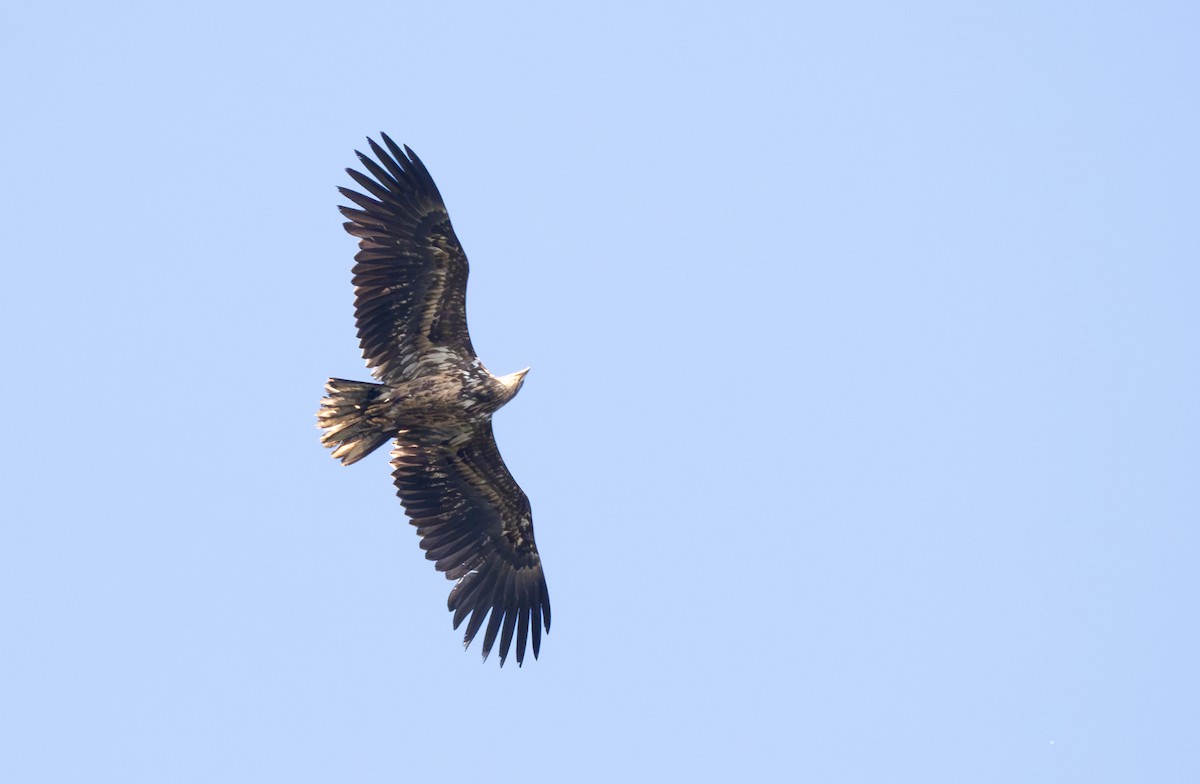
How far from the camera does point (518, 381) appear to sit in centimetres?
1694

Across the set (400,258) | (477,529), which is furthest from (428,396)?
(477,529)

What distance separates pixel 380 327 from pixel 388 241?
2.82ft

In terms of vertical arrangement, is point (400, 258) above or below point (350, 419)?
above

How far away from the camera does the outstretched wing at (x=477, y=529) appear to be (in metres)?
17.6

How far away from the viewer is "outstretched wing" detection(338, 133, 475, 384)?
53.2 feet

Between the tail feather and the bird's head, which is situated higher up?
the bird's head

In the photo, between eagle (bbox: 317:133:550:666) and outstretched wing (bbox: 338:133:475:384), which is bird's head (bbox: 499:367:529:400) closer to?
eagle (bbox: 317:133:550:666)

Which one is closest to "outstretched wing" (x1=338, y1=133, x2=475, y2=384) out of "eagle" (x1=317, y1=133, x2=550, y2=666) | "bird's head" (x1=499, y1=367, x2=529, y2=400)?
"eagle" (x1=317, y1=133, x2=550, y2=666)

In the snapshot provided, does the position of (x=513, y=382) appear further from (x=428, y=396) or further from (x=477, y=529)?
(x=477, y=529)

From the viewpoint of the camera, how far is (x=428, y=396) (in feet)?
54.5

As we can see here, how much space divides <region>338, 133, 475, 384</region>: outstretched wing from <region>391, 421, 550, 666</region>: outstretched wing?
4.75 ft

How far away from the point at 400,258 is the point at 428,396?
1406 millimetres

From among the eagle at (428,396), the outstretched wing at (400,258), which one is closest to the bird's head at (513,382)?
the eagle at (428,396)

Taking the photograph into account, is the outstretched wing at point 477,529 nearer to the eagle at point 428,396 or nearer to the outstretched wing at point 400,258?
the eagle at point 428,396
